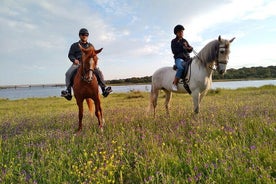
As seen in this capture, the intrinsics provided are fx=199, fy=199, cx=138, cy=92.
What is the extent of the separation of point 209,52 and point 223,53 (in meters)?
0.49

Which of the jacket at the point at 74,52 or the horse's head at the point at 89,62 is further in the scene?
the jacket at the point at 74,52

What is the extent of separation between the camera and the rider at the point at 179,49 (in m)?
7.21

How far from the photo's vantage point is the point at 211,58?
20.3ft

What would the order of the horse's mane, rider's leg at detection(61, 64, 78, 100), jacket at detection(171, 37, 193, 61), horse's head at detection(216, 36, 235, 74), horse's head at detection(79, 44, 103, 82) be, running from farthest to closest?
jacket at detection(171, 37, 193, 61)
rider's leg at detection(61, 64, 78, 100)
the horse's mane
horse's head at detection(216, 36, 235, 74)
horse's head at detection(79, 44, 103, 82)

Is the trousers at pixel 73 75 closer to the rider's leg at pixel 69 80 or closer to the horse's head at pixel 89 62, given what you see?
the rider's leg at pixel 69 80

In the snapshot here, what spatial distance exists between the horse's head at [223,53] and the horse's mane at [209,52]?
18cm

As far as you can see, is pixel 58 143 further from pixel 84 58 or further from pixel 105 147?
pixel 84 58

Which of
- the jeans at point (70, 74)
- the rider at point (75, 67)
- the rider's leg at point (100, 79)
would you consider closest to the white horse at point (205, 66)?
the rider's leg at point (100, 79)

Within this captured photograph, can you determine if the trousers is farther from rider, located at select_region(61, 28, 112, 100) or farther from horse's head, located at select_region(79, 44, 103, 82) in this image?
horse's head, located at select_region(79, 44, 103, 82)

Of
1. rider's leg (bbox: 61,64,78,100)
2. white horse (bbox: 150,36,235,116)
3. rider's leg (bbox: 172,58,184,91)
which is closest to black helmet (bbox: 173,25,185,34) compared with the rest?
rider's leg (bbox: 172,58,184,91)

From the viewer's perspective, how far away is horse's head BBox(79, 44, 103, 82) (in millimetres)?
5188

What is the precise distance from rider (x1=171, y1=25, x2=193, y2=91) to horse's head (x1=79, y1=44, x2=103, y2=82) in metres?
3.14

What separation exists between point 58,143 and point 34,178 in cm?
142

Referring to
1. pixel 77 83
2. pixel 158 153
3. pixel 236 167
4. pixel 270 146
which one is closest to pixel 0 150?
pixel 77 83
